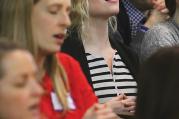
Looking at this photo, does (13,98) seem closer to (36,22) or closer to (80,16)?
(36,22)

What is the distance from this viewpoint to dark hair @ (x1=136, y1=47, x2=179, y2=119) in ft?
6.34

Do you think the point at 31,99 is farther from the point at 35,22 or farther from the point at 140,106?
the point at 35,22

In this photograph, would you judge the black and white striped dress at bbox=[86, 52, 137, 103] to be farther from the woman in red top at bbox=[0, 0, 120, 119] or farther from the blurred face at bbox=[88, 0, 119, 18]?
the woman in red top at bbox=[0, 0, 120, 119]

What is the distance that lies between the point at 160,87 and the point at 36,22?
2.09ft

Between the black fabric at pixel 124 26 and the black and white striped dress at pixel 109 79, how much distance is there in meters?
0.55

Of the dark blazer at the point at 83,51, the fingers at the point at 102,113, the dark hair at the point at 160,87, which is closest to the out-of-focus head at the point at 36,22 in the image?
the fingers at the point at 102,113

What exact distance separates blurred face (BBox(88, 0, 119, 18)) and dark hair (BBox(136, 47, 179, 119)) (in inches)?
44.1

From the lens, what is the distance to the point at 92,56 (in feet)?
10.1

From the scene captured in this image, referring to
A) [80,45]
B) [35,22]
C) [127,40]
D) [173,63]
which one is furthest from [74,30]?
[173,63]

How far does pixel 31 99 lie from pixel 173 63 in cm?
53

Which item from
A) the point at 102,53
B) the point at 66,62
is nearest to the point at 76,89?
the point at 66,62

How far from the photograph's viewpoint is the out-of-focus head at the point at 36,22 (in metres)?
2.27

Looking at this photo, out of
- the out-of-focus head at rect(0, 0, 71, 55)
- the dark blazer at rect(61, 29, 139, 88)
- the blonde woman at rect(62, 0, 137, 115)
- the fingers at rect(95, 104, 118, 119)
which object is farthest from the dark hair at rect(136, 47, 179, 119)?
the dark blazer at rect(61, 29, 139, 88)

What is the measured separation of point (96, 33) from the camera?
3.20 metres
